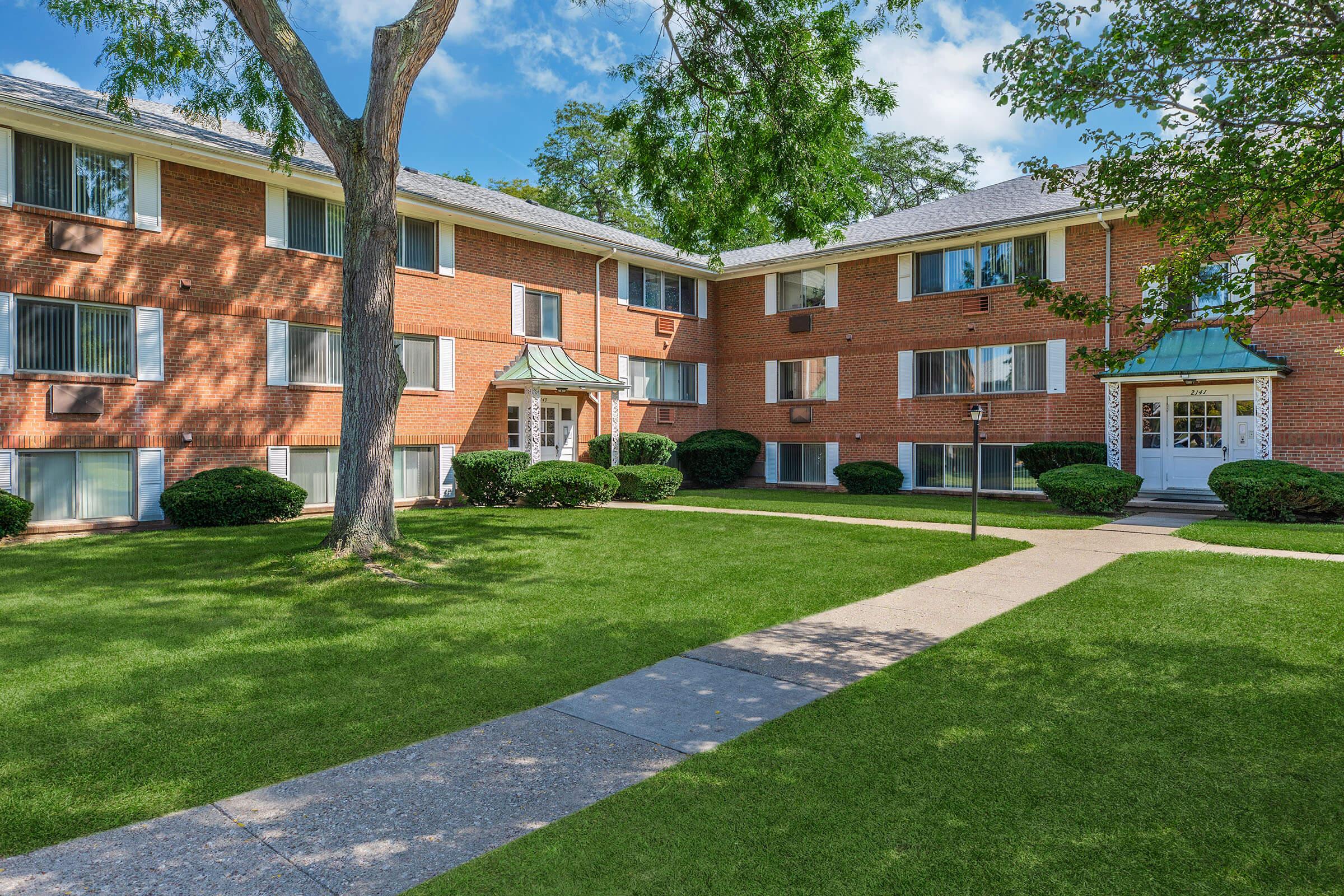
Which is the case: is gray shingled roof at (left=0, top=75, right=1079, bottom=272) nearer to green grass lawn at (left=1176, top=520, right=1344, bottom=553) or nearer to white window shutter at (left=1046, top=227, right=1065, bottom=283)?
white window shutter at (left=1046, top=227, right=1065, bottom=283)

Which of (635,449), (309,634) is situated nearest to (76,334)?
(309,634)

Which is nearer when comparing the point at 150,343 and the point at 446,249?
the point at 150,343

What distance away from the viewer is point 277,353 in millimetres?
15188

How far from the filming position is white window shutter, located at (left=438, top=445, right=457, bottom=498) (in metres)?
17.7

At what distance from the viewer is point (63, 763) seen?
12.9 ft

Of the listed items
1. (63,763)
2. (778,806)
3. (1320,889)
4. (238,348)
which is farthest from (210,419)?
(1320,889)

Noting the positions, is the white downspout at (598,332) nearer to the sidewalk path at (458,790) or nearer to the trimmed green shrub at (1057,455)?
the trimmed green shrub at (1057,455)

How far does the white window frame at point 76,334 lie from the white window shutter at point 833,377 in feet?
52.6

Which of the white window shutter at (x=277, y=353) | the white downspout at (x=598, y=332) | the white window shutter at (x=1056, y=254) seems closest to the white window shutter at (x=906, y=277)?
the white window shutter at (x=1056, y=254)

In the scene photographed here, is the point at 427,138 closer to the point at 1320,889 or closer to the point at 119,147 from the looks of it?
the point at 119,147

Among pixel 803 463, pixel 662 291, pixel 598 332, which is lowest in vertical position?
pixel 803 463

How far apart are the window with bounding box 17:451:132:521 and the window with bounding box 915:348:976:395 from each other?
17341 mm

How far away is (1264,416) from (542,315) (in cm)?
1553

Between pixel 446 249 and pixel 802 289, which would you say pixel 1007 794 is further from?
pixel 802 289
